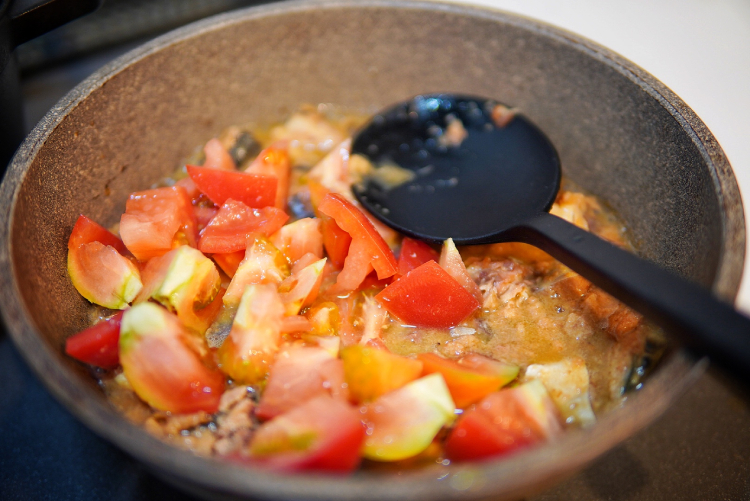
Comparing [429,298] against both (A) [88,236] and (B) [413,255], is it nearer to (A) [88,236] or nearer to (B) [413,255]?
(B) [413,255]

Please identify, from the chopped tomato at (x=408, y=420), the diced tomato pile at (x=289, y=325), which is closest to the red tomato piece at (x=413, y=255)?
the diced tomato pile at (x=289, y=325)

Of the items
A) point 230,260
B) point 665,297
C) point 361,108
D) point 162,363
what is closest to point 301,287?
point 230,260

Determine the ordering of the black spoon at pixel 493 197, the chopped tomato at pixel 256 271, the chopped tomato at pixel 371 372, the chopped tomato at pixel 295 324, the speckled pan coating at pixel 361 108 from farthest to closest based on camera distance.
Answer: the chopped tomato at pixel 256 271 < the chopped tomato at pixel 295 324 < the chopped tomato at pixel 371 372 < the black spoon at pixel 493 197 < the speckled pan coating at pixel 361 108

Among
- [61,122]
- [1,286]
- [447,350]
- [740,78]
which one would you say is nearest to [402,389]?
[447,350]

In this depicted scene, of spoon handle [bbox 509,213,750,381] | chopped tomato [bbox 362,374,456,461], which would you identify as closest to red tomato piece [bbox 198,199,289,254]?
chopped tomato [bbox 362,374,456,461]

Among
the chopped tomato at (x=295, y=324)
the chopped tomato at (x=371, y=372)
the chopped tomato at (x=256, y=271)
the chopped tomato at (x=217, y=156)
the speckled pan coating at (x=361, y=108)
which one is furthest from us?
the chopped tomato at (x=217, y=156)

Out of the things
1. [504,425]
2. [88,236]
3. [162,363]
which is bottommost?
[504,425]

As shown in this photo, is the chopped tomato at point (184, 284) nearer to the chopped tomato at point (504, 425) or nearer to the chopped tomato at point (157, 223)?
the chopped tomato at point (157, 223)
